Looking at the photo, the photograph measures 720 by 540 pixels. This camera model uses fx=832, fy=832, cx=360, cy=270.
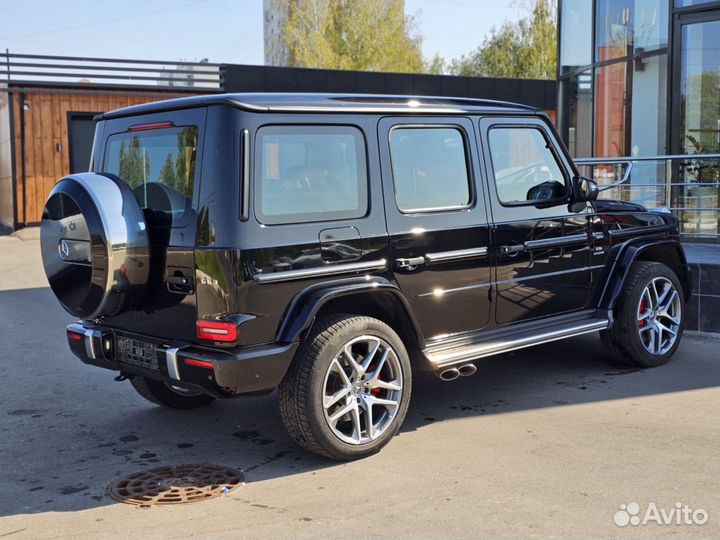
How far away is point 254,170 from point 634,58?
1116 cm

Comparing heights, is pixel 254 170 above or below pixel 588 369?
above

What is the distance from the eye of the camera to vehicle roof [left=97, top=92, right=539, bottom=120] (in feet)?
13.9

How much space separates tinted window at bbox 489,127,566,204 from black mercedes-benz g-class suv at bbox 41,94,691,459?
0.02m

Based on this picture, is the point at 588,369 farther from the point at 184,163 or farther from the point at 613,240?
the point at 184,163

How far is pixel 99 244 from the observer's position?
13.9ft

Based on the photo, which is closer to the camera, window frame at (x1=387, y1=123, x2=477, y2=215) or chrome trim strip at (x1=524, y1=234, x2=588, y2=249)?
window frame at (x1=387, y1=123, x2=477, y2=215)

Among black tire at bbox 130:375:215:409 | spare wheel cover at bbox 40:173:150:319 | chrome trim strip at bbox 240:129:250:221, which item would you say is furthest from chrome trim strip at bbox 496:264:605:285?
spare wheel cover at bbox 40:173:150:319

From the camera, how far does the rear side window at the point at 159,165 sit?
14.1 feet

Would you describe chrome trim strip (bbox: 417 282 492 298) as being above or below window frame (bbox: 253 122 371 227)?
below

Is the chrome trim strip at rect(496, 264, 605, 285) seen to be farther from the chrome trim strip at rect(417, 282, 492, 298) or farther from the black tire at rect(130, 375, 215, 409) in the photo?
the black tire at rect(130, 375, 215, 409)

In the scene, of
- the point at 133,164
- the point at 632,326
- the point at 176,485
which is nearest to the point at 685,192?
the point at 632,326

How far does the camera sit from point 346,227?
452cm

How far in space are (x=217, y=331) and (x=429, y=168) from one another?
172 cm

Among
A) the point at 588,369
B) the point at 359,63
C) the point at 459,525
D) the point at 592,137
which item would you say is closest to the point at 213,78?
the point at 592,137
